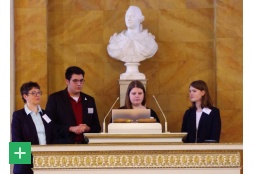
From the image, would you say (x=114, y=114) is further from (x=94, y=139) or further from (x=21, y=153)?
(x=21, y=153)

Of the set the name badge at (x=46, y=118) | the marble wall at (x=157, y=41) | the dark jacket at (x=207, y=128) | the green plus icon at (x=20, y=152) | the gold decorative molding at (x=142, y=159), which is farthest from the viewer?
the marble wall at (x=157, y=41)

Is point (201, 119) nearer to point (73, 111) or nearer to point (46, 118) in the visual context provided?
point (73, 111)

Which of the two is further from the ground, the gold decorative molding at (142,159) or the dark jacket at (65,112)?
the dark jacket at (65,112)

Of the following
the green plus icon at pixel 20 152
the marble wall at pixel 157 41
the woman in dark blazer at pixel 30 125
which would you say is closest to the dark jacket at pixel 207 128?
the woman in dark blazer at pixel 30 125

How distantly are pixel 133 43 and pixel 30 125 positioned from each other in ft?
8.97

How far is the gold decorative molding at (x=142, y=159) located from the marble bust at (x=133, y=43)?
3.00 m

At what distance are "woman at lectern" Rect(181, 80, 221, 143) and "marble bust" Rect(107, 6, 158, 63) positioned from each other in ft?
6.16

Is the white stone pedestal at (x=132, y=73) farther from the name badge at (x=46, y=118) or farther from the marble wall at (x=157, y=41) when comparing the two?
the name badge at (x=46, y=118)

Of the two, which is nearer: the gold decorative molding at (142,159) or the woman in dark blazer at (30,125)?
the gold decorative molding at (142,159)

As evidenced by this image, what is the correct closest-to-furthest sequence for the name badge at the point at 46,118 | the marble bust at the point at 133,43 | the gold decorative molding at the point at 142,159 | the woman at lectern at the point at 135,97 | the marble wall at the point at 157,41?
the gold decorative molding at the point at 142,159 → the name badge at the point at 46,118 → the woman at lectern at the point at 135,97 → the marble bust at the point at 133,43 → the marble wall at the point at 157,41

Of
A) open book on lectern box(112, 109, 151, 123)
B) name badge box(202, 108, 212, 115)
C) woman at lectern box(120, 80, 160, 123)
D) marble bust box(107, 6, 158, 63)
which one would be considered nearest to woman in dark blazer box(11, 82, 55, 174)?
open book on lectern box(112, 109, 151, 123)

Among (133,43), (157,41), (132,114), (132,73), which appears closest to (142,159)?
(132,114)

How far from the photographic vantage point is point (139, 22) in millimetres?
10266

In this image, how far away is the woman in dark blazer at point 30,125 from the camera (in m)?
7.88
